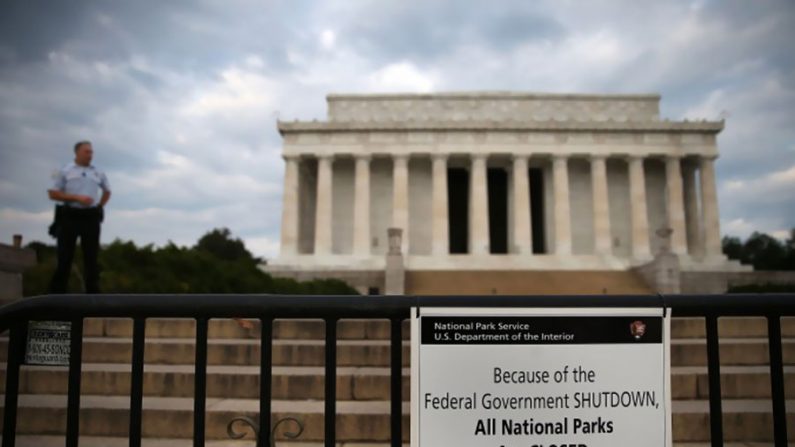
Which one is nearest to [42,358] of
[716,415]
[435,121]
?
[716,415]

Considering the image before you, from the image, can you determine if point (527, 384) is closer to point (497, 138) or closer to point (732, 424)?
point (732, 424)

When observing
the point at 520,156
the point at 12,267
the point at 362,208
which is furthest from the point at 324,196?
the point at 12,267

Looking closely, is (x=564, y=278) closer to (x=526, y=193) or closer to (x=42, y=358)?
(x=526, y=193)

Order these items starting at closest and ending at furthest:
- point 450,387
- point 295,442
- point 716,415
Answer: point 450,387 < point 716,415 < point 295,442

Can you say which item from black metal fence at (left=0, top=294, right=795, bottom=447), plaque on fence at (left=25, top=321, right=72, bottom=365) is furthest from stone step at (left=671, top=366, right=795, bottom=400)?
plaque on fence at (left=25, top=321, right=72, bottom=365)

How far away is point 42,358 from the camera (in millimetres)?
3164

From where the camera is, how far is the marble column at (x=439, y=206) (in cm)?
4809

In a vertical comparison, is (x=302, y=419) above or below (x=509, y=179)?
below

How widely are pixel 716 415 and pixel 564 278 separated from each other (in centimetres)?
3589

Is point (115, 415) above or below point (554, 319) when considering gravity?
below

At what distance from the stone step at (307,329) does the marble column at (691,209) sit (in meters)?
45.6

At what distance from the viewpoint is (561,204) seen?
48812 millimetres

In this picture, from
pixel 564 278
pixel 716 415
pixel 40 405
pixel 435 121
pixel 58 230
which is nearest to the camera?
pixel 716 415

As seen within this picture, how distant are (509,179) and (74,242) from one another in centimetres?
4433
